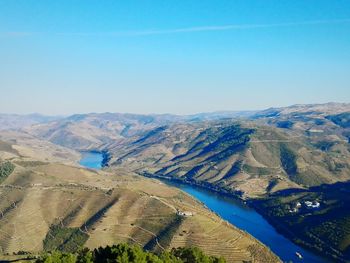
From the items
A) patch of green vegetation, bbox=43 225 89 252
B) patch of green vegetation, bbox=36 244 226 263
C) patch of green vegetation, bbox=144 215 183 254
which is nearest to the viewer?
patch of green vegetation, bbox=36 244 226 263

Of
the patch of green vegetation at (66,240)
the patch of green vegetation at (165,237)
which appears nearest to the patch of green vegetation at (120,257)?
the patch of green vegetation at (165,237)

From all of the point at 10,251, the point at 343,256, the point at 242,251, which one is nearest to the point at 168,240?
the point at 242,251

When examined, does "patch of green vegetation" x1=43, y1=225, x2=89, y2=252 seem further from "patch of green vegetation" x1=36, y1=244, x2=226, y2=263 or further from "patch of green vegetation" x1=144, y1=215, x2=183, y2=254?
"patch of green vegetation" x1=36, y1=244, x2=226, y2=263

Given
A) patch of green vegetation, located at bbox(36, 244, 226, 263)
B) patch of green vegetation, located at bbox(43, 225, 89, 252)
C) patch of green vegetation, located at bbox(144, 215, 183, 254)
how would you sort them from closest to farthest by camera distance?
patch of green vegetation, located at bbox(36, 244, 226, 263), patch of green vegetation, located at bbox(144, 215, 183, 254), patch of green vegetation, located at bbox(43, 225, 89, 252)

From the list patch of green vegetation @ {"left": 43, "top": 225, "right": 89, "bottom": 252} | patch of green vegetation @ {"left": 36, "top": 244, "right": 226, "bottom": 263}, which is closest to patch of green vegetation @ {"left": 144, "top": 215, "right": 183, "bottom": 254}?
patch of green vegetation @ {"left": 43, "top": 225, "right": 89, "bottom": 252}

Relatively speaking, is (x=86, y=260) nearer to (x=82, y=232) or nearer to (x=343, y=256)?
(x=82, y=232)

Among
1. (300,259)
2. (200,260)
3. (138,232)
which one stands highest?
(200,260)

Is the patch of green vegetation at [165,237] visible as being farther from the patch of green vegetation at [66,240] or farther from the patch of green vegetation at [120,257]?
the patch of green vegetation at [120,257]

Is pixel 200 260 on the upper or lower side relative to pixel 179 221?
upper

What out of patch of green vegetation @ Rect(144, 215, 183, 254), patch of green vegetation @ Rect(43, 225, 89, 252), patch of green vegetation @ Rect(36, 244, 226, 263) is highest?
patch of green vegetation @ Rect(36, 244, 226, 263)
